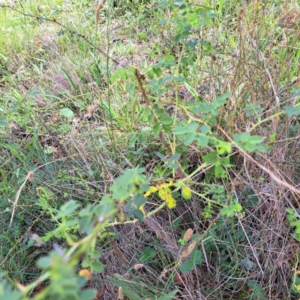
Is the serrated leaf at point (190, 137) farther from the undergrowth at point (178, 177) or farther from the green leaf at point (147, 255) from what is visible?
the green leaf at point (147, 255)

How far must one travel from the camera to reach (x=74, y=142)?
1.78 m

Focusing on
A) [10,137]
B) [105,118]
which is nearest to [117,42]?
[105,118]

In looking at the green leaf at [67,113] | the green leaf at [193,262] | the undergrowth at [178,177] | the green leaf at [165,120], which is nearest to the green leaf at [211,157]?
the undergrowth at [178,177]

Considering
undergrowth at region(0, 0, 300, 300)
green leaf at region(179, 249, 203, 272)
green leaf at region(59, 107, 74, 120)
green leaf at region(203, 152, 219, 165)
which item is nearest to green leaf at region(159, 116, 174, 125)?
undergrowth at region(0, 0, 300, 300)

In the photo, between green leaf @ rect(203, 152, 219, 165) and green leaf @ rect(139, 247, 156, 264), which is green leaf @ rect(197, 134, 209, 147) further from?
green leaf @ rect(139, 247, 156, 264)

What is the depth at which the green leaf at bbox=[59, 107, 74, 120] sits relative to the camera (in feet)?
6.81

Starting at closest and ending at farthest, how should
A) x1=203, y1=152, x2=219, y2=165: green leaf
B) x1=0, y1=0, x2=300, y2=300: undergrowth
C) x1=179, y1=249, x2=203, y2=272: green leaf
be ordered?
x1=203, y1=152, x2=219, y2=165: green leaf
x1=0, y1=0, x2=300, y2=300: undergrowth
x1=179, y1=249, x2=203, y2=272: green leaf

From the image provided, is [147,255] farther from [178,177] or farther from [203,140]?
[203,140]

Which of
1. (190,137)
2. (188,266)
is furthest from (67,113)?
(190,137)

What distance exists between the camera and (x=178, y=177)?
4.39 feet

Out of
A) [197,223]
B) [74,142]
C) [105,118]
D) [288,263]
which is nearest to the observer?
[288,263]

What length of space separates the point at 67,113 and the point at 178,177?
1003mm

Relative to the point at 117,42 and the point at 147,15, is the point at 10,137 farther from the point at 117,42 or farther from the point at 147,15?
the point at 147,15

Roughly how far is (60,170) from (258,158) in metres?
0.87
